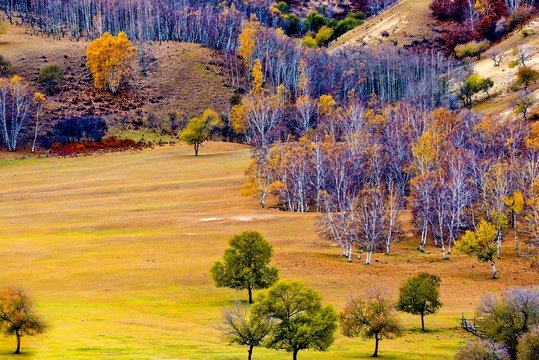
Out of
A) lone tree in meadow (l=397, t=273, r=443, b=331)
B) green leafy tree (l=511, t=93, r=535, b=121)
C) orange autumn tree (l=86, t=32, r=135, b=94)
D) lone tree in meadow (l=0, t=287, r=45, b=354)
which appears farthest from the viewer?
orange autumn tree (l=86, t=32, r=135, b=94)

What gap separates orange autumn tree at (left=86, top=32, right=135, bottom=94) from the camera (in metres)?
174

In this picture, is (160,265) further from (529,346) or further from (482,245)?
(529,346)

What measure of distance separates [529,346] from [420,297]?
1406cm

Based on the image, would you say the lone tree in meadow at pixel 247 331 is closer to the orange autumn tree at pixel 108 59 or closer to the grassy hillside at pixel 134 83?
the grassy hillside at pixel 134 83

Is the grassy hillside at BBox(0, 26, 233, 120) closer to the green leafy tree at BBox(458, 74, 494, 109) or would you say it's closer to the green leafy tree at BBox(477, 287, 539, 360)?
the green leafy tree at BBox(458, 74, 494, 109)

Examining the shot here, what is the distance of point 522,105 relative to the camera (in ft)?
425

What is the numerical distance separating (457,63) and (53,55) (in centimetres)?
14685

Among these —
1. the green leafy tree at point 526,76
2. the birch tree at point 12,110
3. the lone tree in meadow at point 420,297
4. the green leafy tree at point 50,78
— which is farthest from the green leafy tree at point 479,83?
the green leafy tree at point 50,78

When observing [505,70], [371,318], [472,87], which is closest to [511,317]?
[371,318]

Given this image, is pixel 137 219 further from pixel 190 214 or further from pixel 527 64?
pixel 527 64

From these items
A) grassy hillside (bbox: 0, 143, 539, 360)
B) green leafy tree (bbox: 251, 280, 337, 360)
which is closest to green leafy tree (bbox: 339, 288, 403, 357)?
grassy hillside (bbox: 0, 143, 539, 360)

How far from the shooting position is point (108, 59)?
6949 inches

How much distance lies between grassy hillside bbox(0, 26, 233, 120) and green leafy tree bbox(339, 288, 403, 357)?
134496 millimetres

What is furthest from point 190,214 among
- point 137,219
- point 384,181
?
point 384,181
